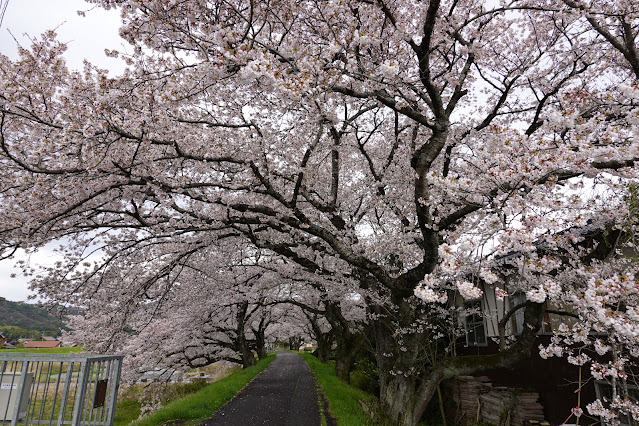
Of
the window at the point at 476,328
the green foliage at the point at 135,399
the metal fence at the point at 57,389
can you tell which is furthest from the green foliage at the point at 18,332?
the window at the point at 476,328

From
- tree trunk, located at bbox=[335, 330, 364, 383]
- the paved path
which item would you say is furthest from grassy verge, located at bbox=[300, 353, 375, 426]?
tree trunk, located at bbox=[335, 330, 364, 383]

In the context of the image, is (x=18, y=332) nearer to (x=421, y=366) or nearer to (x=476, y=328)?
(x=476, y=328)

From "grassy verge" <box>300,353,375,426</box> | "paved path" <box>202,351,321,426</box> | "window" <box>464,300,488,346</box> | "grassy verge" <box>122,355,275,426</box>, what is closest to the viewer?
"grassy verge" <box>300,353,375,426</box>

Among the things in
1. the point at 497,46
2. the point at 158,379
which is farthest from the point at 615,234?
the point at 158,379

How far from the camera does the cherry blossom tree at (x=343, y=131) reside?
4109mm

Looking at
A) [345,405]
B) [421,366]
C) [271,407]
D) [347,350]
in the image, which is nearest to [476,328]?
[421,366]

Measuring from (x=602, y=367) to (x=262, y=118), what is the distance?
7398 mm

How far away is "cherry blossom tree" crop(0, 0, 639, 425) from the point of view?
411 centimetres

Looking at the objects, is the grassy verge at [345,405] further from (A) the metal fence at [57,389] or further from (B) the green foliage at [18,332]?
(B) the green foliage at [18,332]

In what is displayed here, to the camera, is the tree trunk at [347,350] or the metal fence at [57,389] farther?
the tree trunk at [347,350]

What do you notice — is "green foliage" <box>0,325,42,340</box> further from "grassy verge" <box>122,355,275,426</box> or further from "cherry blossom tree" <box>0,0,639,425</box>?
"cherry blossom tree" <box>0,0,639,425</box>

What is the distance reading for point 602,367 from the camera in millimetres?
4582

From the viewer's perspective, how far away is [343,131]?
366 inches

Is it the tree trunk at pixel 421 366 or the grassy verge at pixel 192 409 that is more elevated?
the tree trunk at pixel 421 366
